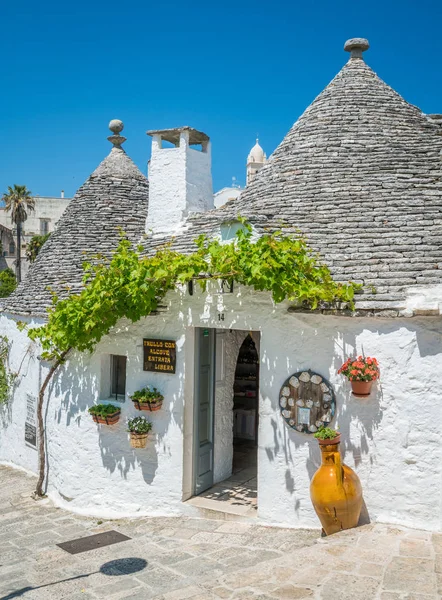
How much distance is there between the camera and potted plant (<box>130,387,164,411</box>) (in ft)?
25.3

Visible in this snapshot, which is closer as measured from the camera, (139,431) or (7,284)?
(139,431)

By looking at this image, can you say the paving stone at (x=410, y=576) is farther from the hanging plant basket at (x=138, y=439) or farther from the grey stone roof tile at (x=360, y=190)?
the hanging plant basket at (x=138, y=439)

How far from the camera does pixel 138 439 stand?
7781mm

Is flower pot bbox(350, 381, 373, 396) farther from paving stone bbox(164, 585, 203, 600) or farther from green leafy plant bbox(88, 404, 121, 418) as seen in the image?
green leafy plant bbox(88, 404, 121, 418)

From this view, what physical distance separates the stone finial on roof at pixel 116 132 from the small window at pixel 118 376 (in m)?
6.04

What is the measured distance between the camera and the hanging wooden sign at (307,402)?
6.60m

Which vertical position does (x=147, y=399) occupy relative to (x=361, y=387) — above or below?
below

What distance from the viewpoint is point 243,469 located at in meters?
9.05

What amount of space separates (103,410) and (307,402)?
126 inches

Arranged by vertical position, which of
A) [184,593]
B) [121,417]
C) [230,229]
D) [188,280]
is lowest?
[184,593]

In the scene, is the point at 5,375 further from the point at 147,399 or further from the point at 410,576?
the point at 410,576

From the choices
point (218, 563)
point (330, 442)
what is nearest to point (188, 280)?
point (330, 442)

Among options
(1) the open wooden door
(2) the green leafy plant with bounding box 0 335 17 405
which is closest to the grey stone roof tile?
(1) the open wooden door

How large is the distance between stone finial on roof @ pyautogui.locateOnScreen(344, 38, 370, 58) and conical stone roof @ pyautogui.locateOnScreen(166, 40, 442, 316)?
16cm
